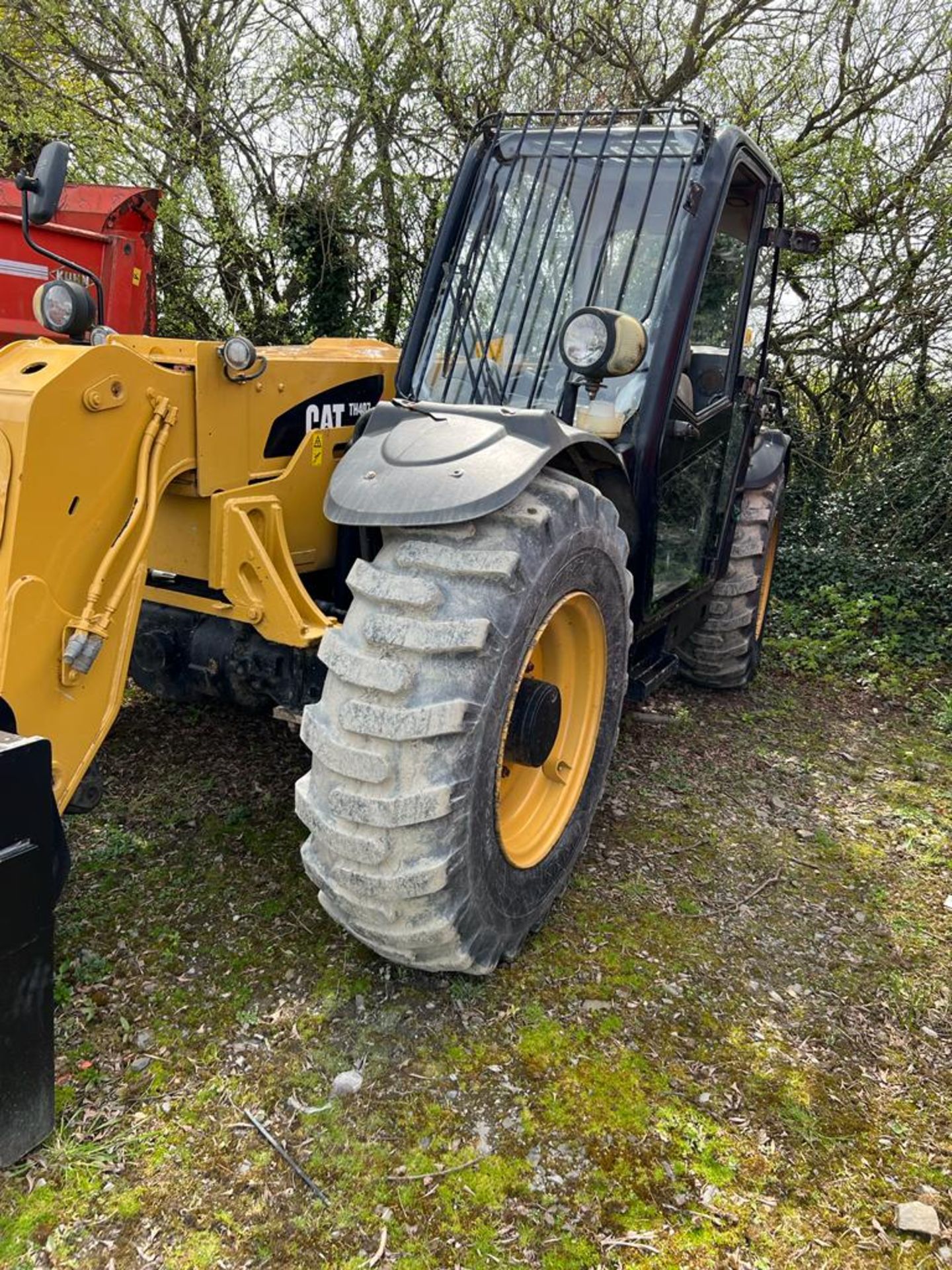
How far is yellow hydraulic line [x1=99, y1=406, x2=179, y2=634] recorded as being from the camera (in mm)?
2211

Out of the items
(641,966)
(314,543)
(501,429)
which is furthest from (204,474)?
(641,966)

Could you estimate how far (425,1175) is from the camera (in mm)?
1981

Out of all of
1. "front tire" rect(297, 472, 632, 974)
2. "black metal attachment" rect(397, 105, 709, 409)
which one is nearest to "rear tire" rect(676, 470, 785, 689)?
"black metal attachment" rect(397, 105, 709, 409)

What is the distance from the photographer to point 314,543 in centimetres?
314

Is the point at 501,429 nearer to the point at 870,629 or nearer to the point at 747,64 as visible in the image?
the point at 870,629

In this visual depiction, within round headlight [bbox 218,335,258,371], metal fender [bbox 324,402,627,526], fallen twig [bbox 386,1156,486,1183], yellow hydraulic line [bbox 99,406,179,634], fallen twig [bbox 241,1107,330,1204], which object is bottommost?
fallen twig [bbox 241,1107,330,1204]

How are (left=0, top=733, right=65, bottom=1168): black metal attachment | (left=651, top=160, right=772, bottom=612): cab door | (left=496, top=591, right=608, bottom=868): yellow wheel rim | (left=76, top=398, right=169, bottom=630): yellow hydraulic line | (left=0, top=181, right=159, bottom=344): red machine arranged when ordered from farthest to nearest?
(left=0, top=181, right=159, bottom=344): red machine
(left=651, top=160, right=772, bottom=612): cab door
(left=496, top=591, right=608, bottom=868): yellow wheel rim
(left=76, top=398, right=169, bottom=630): yellow hydraulic line
(left=0, top=733, right=65, bottom=1168): black metal attachment

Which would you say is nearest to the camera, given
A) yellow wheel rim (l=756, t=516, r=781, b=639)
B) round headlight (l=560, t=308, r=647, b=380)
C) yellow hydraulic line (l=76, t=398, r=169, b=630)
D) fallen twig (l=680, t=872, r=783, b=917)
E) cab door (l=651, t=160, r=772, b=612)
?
yellow hydraulic line (l=76, t=398, r=169, b=630)

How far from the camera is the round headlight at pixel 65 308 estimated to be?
2.41 m

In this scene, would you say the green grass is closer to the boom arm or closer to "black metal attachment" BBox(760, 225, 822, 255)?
the boom arm

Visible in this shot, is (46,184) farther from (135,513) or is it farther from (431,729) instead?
(431,729)

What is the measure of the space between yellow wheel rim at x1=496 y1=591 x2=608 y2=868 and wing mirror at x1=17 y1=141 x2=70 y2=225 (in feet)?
5.46

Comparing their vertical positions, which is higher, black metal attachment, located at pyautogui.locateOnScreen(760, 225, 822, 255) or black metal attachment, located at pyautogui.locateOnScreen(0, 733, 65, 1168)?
black metal attachment, located at pyautogui.locateOnScreen(760, 225, 822, 255)

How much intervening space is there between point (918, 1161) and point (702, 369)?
2.65 meters
